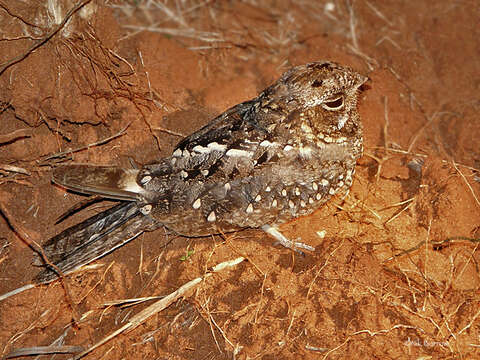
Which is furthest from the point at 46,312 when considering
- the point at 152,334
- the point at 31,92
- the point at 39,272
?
the point at 31,92

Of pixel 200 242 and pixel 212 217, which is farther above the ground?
pixel 212 217

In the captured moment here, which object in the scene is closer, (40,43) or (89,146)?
(40,43)

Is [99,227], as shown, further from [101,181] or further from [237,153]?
[237,153]

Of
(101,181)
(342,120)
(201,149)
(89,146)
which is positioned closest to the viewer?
(101,181)

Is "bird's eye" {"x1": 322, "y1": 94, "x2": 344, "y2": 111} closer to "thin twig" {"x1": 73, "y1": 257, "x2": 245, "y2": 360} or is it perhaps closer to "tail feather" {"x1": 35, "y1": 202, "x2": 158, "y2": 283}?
"thin twig" {"x1": 73, "y1": 257, "x2": 245, "y2": 360}

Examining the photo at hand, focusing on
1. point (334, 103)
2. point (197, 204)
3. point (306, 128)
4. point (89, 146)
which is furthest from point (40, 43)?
point (334, 103)

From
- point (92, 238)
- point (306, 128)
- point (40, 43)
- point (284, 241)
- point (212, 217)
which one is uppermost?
point (40, 43)

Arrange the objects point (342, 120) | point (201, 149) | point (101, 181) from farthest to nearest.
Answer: point (342, 120)
point (201, 149)
point (101, 181)
